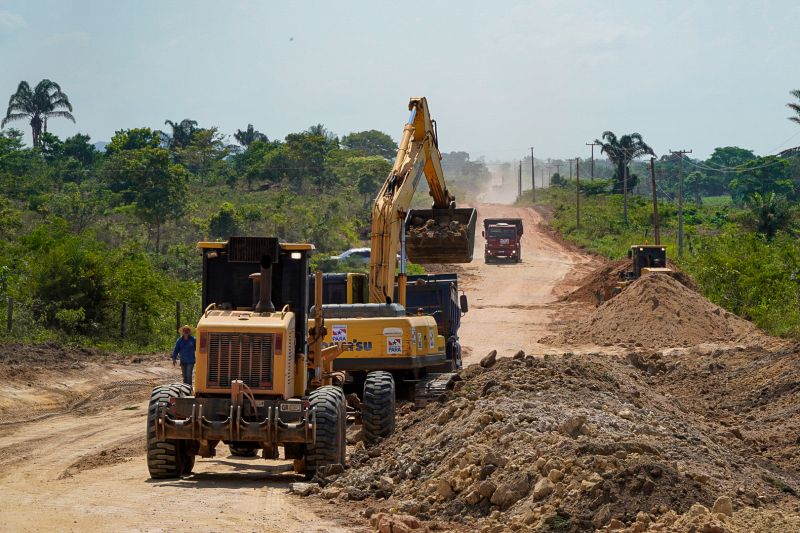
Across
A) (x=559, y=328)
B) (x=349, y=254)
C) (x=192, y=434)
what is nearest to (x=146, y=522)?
(x=192, y=434)

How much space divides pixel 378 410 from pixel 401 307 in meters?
2.50

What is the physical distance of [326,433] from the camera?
12305 mm

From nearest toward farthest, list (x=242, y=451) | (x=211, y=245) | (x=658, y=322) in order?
(x=211, y=245) → (x=242, y=451) → (x=658, y=322)

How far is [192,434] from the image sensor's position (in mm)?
12141

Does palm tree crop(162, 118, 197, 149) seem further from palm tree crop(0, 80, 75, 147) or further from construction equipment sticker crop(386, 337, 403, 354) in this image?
construction equipment sticker crop(386, 337, 403, 354)

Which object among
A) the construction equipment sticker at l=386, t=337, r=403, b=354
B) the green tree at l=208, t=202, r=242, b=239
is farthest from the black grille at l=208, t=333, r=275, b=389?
the green tree at l=208, t=202, r=242, b=239

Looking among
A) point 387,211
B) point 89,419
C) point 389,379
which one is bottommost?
point 89,419

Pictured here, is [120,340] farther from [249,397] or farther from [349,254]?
[349,254]

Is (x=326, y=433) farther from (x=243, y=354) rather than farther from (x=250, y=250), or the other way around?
(x=250, y=250)

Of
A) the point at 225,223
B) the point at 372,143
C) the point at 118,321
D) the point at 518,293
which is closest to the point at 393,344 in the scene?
the point at 118,321

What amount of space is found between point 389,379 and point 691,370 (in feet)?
40.9

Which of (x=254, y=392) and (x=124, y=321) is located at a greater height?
(x=254, y=392)

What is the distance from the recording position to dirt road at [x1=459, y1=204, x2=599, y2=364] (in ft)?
116

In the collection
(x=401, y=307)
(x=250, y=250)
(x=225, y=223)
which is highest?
(x=225, y=223)
